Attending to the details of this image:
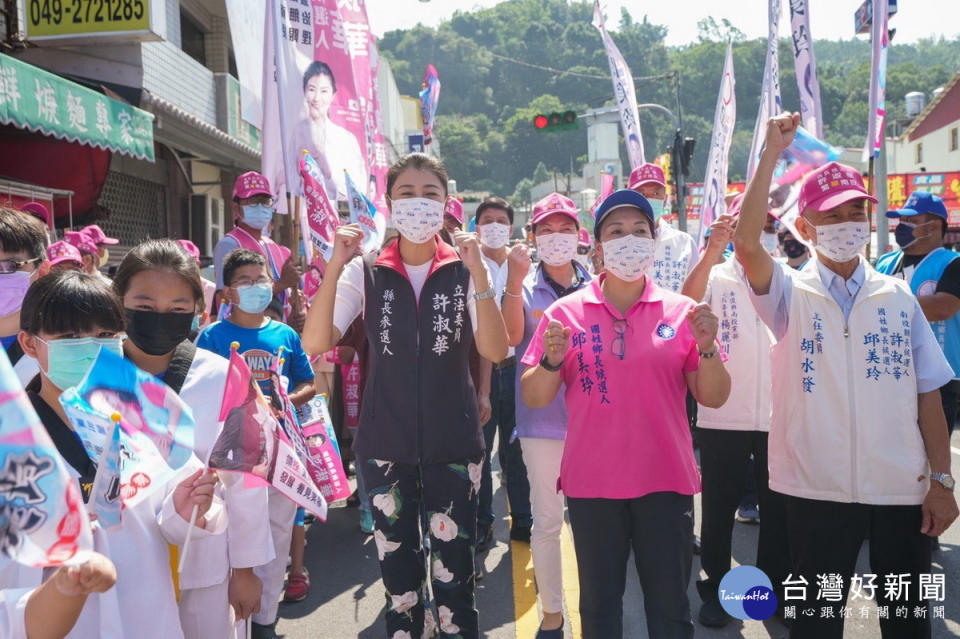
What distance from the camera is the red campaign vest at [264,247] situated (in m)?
5.27

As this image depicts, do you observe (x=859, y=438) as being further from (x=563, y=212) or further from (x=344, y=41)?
(x=344, y=41)

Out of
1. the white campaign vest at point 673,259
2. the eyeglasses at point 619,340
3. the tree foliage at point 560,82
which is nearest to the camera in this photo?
the eyeglasses at point 619,340

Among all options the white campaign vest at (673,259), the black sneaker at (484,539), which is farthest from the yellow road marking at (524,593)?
the white campaign vest at (673,259)

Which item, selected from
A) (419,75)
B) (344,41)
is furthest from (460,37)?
(344,41)

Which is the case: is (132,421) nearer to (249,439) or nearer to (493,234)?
Answer: (249,439)

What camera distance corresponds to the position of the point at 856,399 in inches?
119

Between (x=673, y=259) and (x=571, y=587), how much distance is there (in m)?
2.10

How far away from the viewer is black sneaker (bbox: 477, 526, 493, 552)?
203 inches

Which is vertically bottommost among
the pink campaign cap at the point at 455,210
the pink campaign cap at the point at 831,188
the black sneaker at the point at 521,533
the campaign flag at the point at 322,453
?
the black sneaker at the point at 521,533

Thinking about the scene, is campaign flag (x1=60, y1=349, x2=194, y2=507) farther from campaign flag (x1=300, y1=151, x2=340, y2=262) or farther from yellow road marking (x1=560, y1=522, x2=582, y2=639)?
campaign flag (x1=300, y1=151, x2=340, y2=262)

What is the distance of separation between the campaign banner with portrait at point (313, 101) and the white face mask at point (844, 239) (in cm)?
308

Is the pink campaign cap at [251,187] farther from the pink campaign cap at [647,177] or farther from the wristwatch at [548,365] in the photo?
the wristwatch at [548,365]

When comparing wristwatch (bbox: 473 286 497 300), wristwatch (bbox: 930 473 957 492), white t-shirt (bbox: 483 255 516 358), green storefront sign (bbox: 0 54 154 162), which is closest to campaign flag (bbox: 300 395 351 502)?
wristwatch (bbox: 473 286 497 300)

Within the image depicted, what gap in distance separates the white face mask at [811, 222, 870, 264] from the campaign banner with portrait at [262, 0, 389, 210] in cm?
308
